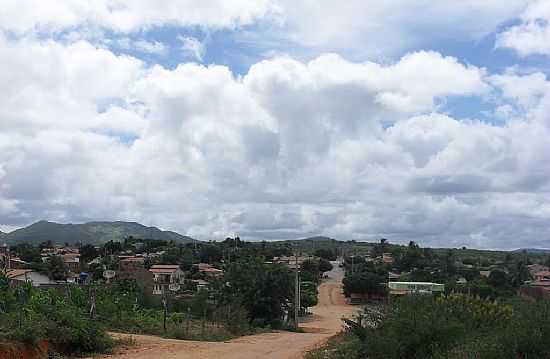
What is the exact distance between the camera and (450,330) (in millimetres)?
15844

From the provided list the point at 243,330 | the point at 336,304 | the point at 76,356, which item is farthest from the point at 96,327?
the point at 336,304

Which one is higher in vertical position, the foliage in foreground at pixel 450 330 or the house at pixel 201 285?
the foliage in foreground at pixel 450 330

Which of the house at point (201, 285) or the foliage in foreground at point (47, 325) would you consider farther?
the house at point (201, 285)

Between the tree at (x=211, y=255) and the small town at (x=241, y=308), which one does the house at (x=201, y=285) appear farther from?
the tree at (x=211, y=255)

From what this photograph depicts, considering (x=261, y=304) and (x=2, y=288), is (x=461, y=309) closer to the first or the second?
(x=2, y=288)

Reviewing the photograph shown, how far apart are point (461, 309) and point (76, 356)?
11.1 m

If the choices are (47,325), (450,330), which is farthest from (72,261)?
(450,330)

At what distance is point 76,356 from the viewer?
65.3 feet

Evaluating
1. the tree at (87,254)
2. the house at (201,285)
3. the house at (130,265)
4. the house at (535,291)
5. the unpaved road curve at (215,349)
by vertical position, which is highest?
the tree at (87,254)

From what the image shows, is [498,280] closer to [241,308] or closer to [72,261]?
[241,308]

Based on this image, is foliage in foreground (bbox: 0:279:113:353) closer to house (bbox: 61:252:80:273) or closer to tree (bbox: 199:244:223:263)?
house (bbox: 61:252:80:273)

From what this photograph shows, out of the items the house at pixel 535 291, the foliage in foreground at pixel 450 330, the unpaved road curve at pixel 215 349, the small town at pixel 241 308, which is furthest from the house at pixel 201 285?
the foliage in foreground at pixel 450 330

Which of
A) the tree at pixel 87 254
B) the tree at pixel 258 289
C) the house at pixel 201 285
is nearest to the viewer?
the tree at pixel 258 289

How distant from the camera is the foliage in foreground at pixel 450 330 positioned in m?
11.7
